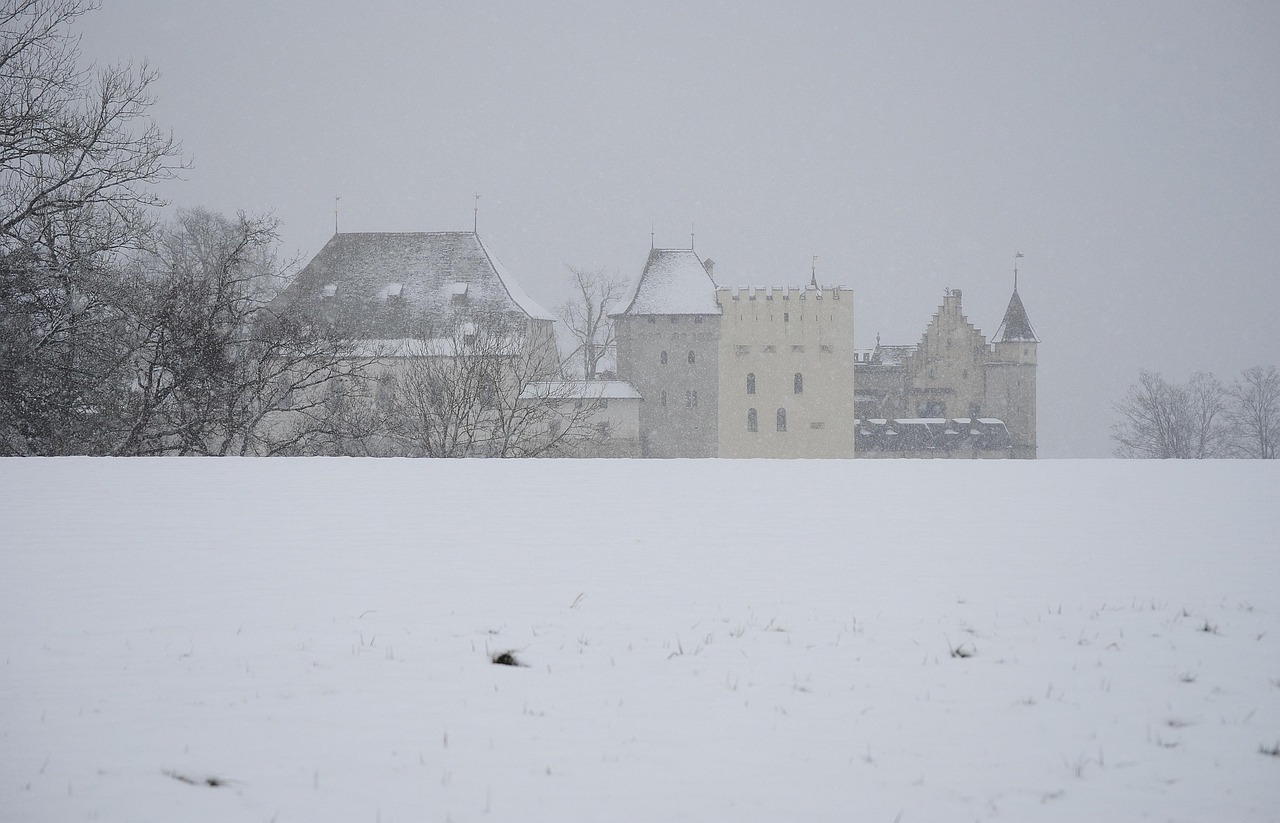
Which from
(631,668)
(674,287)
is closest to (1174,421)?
(674,287)

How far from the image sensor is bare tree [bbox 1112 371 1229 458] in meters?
56.1

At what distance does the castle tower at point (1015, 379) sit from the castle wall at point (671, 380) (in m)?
21.7

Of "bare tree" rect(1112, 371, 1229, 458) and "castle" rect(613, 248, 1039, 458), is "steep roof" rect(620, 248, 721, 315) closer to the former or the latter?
"castle" rect(613, 248, 1039, 458)

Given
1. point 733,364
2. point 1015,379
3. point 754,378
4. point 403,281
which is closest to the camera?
point 403,281

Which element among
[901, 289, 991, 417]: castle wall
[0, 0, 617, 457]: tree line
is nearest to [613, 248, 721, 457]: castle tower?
[901, 289, 991, 417]: castle wall

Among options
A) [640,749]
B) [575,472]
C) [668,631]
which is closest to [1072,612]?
[668,631]

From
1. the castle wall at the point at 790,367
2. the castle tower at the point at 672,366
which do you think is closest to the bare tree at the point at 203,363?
the castle tower at the point at 672,366

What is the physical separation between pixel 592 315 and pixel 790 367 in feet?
39.3

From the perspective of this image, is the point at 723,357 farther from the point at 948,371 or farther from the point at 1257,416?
the point at 1257,416

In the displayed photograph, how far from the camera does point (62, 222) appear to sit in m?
18.2

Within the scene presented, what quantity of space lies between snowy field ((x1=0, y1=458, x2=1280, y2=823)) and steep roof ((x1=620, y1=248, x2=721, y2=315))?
49078 millimetres

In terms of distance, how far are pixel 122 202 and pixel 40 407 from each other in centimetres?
373

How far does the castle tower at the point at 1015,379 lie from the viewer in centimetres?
6819

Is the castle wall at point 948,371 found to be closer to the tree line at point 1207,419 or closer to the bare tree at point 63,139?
the tree line at point 1207,419
